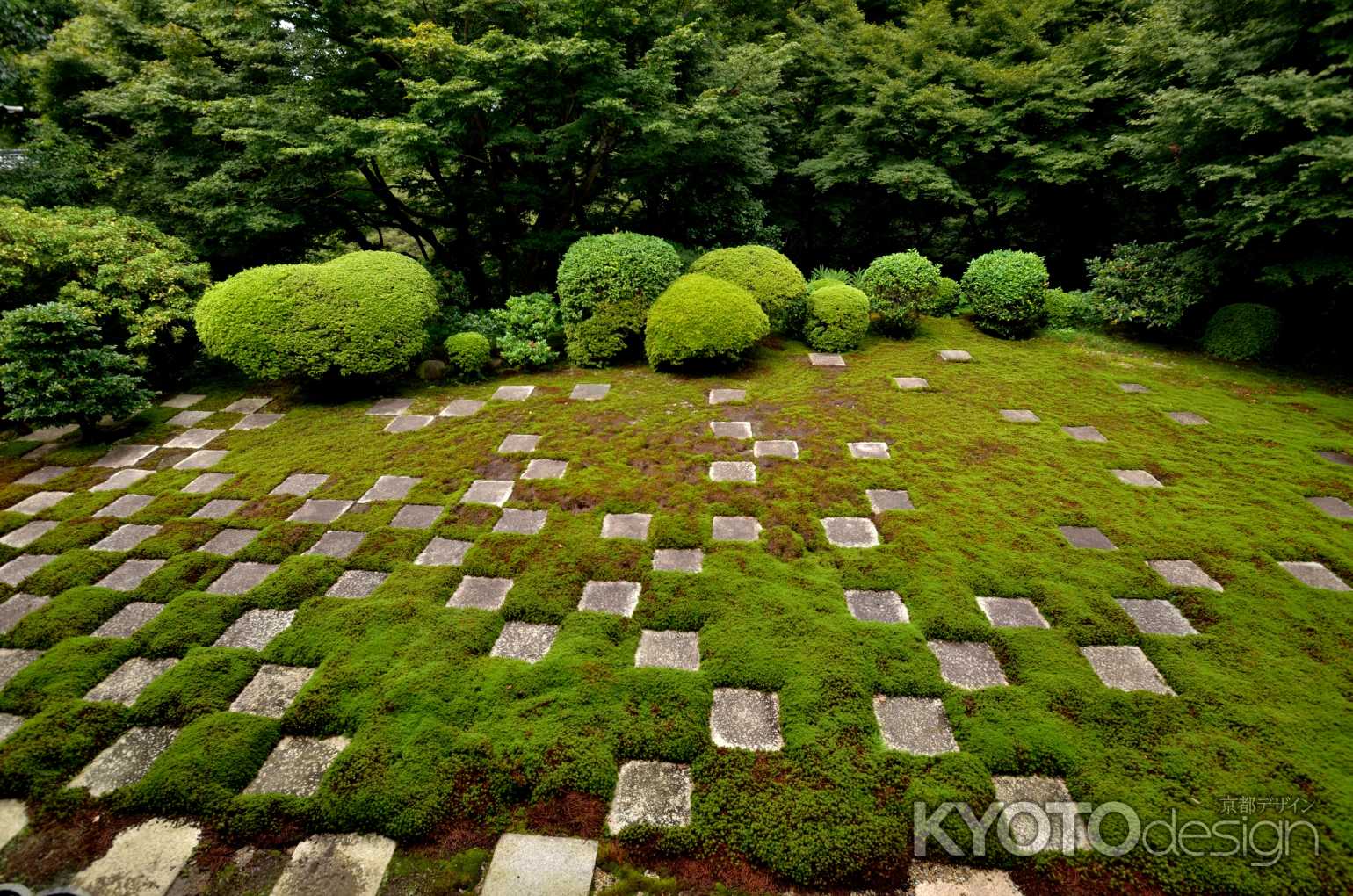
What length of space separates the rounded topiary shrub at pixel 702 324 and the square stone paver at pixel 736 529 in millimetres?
3297

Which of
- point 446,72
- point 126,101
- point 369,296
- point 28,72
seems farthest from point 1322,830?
point 28,72

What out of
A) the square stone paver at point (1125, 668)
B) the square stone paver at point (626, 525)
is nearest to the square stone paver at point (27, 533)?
the square stone paver at point (626, 525)

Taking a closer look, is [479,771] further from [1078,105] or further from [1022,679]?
[1078,105]

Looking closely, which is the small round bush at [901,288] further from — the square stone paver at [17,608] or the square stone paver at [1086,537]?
the square stone paver at [17,608]

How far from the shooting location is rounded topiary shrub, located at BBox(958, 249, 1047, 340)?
8.79 metres

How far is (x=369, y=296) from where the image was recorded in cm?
710

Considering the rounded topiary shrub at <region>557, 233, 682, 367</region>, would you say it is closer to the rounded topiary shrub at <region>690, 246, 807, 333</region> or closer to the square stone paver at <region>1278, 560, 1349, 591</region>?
the rounded topiary shrub at <region>690, 246, 807, 333</region>

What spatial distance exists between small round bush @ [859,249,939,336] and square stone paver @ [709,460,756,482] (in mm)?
4873

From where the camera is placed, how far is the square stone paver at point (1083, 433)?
6048 millimetres

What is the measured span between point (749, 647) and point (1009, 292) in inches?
314

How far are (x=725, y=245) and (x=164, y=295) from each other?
893 centimetres

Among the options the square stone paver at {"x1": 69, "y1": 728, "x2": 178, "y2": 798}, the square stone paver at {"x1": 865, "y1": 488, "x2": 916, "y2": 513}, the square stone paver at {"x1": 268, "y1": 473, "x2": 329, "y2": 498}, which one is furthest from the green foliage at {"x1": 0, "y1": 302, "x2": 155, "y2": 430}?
the square stone paver at {"x1": 865, "y1": 488, "x2": 916, "y2": 513}

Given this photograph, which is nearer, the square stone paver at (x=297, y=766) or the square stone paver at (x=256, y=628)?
the square stone paver at (x=297, y=766)

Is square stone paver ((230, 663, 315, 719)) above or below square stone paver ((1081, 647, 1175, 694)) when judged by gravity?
below
